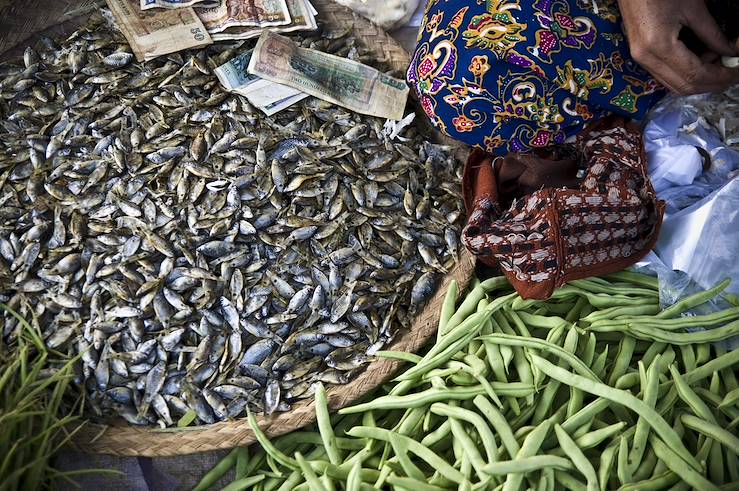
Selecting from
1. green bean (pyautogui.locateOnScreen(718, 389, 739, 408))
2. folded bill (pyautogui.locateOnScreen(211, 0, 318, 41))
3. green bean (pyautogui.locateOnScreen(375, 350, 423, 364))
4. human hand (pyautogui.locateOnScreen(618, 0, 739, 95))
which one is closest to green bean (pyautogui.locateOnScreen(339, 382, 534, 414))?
green bean (pyautogui.locateOnScreen(375, 350, 423, 364))

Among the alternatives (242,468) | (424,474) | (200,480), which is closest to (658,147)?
(424,474)

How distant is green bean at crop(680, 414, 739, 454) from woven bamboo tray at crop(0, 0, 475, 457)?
0.64 m

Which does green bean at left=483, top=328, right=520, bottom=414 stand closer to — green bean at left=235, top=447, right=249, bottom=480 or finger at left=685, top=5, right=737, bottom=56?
green bean at left=235, top=447, right=249, bottom=480

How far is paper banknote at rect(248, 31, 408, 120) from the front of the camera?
6.68 feet

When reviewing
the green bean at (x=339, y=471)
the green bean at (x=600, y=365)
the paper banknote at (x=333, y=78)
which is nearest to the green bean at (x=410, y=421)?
the green bean at (x=339, y=471)

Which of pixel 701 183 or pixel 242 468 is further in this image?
pixel 701 183

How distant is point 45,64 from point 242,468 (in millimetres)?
1353

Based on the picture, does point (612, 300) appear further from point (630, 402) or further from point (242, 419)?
point (242, 419)

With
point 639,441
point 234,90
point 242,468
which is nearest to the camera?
point 639,441

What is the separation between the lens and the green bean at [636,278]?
1735 mm

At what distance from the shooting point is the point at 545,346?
1.54m

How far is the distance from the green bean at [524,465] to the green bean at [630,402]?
19 centimetres

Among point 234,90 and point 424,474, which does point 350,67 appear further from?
point 424,474

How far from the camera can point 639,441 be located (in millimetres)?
1396
